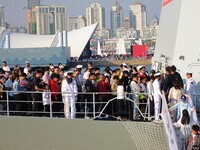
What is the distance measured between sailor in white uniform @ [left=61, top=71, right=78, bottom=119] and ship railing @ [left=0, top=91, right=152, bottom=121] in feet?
0.43

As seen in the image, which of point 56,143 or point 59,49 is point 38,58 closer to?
point 59,49

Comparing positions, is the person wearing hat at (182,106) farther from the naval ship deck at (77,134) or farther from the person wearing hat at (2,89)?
the person wearing hat at (2,89)

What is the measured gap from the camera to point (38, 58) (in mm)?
59500

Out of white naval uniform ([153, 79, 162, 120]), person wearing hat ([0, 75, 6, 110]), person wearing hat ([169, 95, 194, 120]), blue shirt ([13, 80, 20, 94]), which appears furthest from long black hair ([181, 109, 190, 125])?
person wearing hat ([0, 75, 6, 110])

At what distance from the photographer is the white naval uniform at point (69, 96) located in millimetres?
11852

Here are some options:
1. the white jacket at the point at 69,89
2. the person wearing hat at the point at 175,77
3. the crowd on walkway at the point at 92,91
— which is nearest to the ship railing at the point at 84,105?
the crowd on walkway at the point at 92,91

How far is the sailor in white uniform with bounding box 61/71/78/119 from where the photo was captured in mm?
11791

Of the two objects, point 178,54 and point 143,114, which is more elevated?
point 178,54

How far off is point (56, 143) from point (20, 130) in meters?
1.09

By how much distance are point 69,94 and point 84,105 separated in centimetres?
95

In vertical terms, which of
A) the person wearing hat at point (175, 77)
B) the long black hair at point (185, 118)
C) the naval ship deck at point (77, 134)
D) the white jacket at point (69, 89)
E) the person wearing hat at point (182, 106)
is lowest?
the naval ship deck at point (77, 134)

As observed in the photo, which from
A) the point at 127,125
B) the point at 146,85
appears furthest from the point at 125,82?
the point at 127,125

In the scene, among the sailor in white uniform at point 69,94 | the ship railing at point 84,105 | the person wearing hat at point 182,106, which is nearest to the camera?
the person wearing hat at point 182,106

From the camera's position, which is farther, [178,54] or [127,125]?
[178,54]
